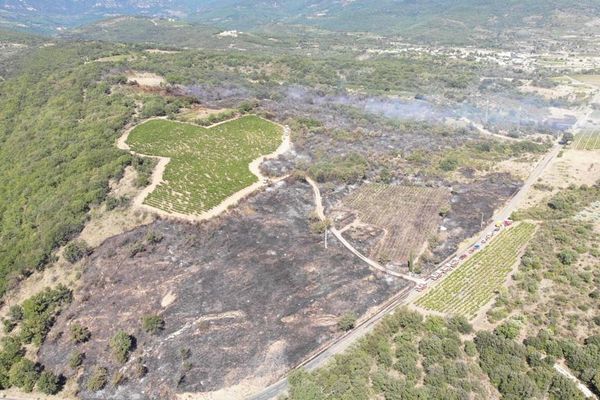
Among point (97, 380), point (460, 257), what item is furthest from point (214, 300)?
point (460, 257)

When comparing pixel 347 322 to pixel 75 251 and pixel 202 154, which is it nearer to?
pixel 75 251

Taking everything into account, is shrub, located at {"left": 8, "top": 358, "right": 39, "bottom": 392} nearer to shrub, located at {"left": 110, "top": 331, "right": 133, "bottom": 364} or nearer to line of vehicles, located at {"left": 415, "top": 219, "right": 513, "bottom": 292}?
shrub, located at {"left": 110, "top": 331, "right": 133, "bottom": 364}

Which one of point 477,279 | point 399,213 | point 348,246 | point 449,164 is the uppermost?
point 477,279

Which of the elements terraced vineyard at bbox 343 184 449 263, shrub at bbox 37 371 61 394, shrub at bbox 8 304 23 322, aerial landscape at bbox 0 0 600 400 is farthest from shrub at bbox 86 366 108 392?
terraced vineyard at bbox 343 184 449 263

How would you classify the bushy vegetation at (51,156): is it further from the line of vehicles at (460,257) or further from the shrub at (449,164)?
the shrub at (449,164)

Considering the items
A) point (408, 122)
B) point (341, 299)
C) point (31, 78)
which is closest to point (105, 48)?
point (31, 78)

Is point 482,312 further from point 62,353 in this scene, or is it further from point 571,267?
point 62,353
